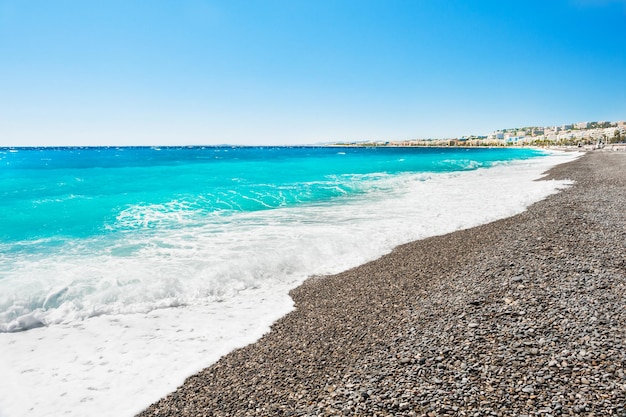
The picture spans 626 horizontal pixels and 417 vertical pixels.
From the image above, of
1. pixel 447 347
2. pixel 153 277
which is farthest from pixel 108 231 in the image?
pixel 447 347

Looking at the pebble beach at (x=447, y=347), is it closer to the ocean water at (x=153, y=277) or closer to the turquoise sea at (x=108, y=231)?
the ocean water at (x=153, y=277)

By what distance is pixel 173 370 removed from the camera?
5887 millimetres

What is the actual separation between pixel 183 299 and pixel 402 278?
5.97 metres

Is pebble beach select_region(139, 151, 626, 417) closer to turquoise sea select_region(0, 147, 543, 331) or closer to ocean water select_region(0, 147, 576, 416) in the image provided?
ocean water select_region(0, 147, 576, 416)

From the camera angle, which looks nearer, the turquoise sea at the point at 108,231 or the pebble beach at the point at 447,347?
the pebble beach at the point at 447,347

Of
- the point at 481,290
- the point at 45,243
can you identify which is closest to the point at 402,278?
the point at 481,290

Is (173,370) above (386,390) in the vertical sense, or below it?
below

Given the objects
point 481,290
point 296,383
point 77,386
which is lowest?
point 77,386

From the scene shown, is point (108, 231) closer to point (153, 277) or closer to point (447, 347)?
point (153, 277)

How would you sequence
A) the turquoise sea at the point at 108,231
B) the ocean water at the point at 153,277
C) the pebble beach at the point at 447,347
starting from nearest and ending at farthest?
the pebble beach at the point at 447,347, the ocean water at the point at 153,277, the turquoise sea at the point at 108,231

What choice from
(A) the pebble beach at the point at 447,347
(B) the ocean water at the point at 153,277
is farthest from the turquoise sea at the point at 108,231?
(A) the pebble beach at the point at 447,347

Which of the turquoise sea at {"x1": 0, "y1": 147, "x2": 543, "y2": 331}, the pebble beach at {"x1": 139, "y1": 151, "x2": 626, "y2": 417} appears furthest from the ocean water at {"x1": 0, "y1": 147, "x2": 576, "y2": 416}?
the pebble beach at {"x1": 139, "y1": 151, "x2": 626, "y2": 417}

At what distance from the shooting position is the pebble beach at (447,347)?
13.3 feet

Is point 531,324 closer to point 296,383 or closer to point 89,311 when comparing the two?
point 296,383
